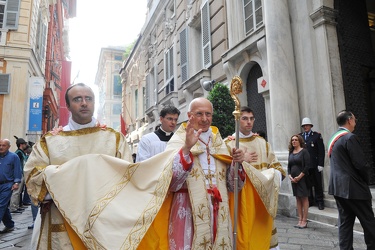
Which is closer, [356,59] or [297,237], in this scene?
[297,237]

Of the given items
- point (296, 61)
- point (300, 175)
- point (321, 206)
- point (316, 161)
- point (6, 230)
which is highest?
point (296, 61)

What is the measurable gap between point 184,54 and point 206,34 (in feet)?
8.75

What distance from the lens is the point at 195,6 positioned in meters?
14.2

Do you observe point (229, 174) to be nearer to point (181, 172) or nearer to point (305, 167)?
point (181, 172)

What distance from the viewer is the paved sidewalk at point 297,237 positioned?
4246 millimetres

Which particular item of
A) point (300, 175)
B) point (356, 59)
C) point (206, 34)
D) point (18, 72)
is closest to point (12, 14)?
point (18, 72)

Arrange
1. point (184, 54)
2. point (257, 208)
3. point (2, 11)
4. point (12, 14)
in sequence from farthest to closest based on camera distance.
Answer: point (184, 54) → point (2, 11) → point (12, 14) → point (257, 208)

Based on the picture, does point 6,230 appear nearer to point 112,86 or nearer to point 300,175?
point 300,175

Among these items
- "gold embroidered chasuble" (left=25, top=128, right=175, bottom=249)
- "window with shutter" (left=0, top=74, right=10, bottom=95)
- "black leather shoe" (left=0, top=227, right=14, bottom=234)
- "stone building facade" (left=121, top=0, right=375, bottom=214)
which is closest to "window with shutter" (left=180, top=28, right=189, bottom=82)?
"stone building facade" (left=121, top=0, right=375, bottom=214)

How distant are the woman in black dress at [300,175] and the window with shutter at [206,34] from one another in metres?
7.10

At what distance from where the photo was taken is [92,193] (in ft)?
7.13

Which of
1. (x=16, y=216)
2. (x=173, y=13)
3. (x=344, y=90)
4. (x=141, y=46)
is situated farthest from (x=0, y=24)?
(x=344, y=90)

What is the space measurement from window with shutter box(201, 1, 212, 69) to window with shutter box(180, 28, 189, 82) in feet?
6.52

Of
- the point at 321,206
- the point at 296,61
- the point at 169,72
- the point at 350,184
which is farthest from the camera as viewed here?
the point at 169,72
